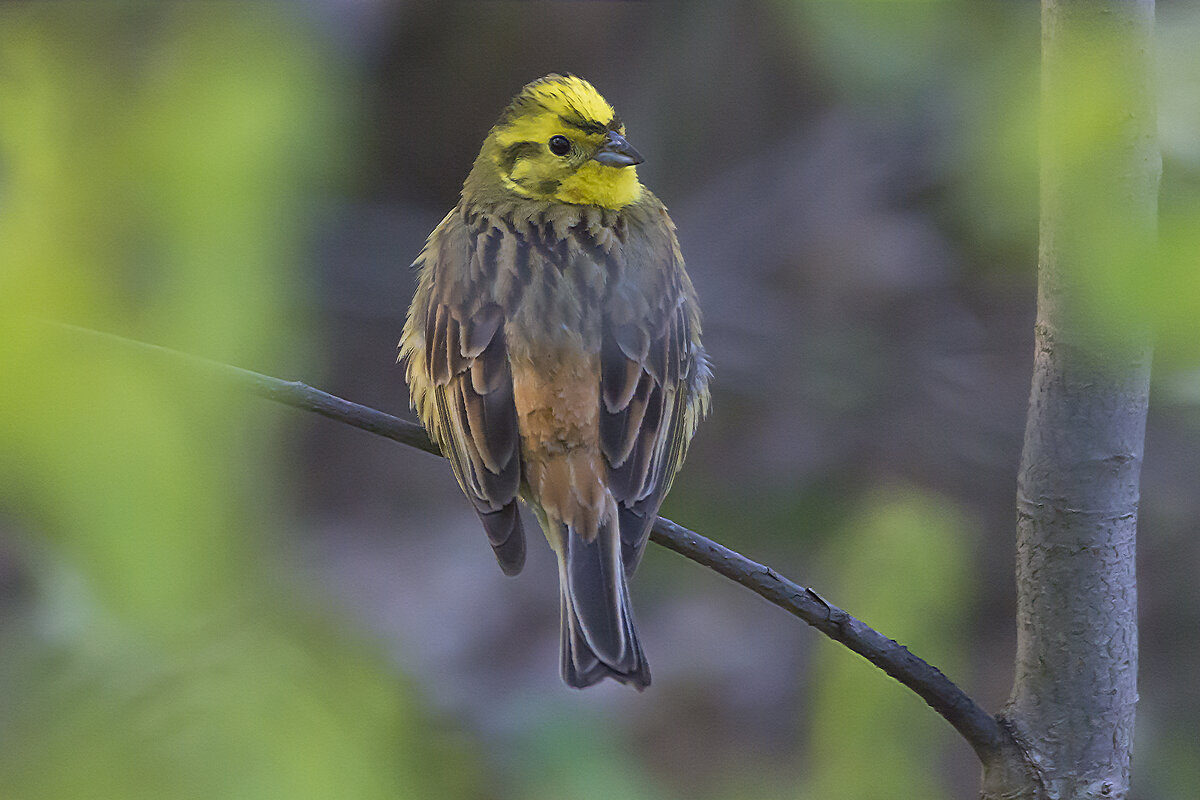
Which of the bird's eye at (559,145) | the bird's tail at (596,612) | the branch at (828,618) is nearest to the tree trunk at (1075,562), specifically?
the branch at (828,618)

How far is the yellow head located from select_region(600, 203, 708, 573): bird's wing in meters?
0.12

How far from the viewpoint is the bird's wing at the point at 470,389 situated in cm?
159

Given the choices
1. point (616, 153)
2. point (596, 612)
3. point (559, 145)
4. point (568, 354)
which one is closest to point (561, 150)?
point (559, 145)

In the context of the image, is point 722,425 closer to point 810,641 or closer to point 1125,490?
point 810,641

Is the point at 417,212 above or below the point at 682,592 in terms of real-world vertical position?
above

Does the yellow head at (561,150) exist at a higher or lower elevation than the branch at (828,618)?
higher

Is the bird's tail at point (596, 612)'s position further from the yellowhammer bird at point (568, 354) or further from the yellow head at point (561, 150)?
the yellow head at point (561, 150)

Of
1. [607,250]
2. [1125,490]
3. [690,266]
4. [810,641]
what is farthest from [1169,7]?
[810,641]

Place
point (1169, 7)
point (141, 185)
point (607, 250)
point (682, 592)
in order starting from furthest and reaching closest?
point (682, 592) < point (607, 250) < point (1169, 7) < point (141, 185)

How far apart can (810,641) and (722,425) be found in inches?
31.3

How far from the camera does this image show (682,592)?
400 centimetres

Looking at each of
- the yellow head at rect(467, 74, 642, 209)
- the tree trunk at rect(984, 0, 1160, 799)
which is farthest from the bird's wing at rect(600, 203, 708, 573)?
the tree trunk at rect(984, 0, 1160, 799)

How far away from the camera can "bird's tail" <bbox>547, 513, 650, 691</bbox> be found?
1412 millimetres

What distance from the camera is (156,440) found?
0.81 metres
